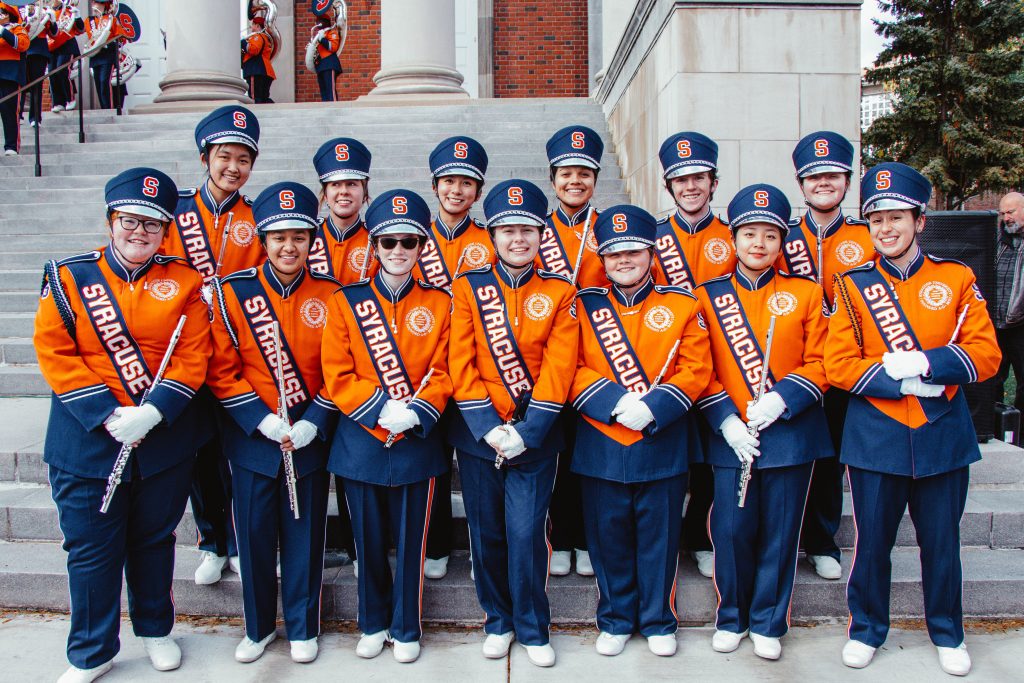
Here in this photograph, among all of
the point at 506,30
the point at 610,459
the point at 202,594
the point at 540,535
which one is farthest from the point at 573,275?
the point at 506,30

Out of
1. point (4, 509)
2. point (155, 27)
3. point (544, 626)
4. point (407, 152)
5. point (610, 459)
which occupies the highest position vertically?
point (155, 27)

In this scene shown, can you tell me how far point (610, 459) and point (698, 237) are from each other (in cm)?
132

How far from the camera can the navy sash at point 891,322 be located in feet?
11.5

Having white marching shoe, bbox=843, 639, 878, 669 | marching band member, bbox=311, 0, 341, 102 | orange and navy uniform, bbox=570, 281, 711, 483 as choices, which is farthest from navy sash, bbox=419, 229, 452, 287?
marching band member, bbox=311, 0, 341, 102

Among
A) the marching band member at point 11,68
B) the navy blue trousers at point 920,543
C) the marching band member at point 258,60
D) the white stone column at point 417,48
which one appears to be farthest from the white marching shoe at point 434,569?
the marching band member at point 258,60

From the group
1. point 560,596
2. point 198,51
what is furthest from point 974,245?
point 198,51

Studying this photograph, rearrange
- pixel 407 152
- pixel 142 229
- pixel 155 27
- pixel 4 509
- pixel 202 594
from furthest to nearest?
pixel 155 27, pixel 407 152, pixel 4 509, pixel 202 594, pixel 142 229

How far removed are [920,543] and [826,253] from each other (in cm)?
145

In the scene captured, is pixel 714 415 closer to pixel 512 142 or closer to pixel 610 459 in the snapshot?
pixel 610 459

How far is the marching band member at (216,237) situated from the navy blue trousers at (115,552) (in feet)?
1.61

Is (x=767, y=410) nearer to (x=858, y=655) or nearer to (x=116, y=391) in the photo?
(x=858, y=655)

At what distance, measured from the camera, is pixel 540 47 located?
1530cm

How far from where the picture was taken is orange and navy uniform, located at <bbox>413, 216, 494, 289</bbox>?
4.41 m

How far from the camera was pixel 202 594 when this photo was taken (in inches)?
162
